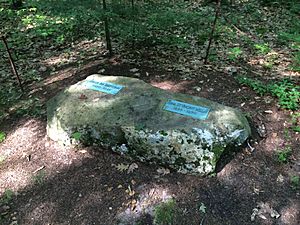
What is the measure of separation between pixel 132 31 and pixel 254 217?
419cm

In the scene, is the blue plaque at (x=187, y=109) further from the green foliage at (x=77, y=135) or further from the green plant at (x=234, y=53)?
the green plant at (x=234, y=53)

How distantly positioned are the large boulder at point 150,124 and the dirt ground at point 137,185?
187mm

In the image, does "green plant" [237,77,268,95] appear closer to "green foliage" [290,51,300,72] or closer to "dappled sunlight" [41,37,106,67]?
"green foliage" [290,51,300,72]

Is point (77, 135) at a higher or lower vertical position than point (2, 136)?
higher

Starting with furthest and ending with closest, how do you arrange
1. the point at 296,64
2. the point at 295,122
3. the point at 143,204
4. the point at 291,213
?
the point at 296,64
the point at 295,122
the point at 143,204
the point at 291,213

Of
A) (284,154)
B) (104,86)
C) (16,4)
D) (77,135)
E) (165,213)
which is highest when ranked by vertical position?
(104,86)

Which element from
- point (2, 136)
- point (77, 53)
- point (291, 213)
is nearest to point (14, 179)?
point (2, 136)

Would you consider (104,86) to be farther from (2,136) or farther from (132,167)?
(2,136)

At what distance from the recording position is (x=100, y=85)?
450 centimetres

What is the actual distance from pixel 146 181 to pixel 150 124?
73cm

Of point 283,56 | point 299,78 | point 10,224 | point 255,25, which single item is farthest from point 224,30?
point 10,224

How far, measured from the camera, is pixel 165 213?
319cm

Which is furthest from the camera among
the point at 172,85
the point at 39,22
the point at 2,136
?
the point at 39,22

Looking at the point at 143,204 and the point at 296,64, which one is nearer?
the point at 143,204
